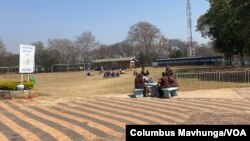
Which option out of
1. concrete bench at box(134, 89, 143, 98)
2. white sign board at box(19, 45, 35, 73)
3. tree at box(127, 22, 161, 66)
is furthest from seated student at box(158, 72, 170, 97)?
tree at box(127, 22, 161, 66)

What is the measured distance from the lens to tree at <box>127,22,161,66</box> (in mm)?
96812

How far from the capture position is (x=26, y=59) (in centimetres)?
1978

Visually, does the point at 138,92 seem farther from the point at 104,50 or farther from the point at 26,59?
the point at 104,50

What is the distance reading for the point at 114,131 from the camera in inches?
426

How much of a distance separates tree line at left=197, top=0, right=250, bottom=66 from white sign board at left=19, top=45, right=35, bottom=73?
734 inches

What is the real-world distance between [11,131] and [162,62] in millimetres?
84867

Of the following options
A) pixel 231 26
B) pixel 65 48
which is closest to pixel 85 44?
pixel 65 48

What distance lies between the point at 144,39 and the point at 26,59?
7925cm

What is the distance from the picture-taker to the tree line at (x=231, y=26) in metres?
33.8

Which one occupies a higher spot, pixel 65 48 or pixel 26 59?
pixel 65 48

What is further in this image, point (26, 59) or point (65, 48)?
point (65, 48)

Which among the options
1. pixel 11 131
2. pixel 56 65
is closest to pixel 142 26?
pixel 56 65

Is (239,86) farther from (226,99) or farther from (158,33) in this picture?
(158,33)

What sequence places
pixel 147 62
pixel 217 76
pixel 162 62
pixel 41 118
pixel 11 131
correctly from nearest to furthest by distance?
pixel 11 131
pixel 41 118
pixel 217 76
pixel 162 62
pixel 147 62
